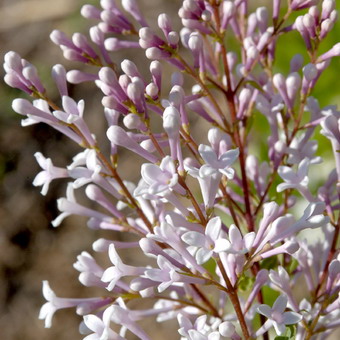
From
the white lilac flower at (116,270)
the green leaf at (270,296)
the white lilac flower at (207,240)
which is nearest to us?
the white lilac flower at (207,240)

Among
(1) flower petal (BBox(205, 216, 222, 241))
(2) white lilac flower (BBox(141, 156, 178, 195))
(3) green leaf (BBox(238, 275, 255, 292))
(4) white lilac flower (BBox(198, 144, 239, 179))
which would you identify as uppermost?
(4) white lilac flower (BBox(198, 144, 239, 179))

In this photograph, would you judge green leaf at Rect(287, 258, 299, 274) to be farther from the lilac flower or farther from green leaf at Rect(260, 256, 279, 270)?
the lilac flower

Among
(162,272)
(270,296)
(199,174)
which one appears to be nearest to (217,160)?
(199,174)

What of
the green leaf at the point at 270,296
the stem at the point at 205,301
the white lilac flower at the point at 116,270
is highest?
the white lilac flower at the point at 116,270

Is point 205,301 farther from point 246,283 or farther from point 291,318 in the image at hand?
point 291,318

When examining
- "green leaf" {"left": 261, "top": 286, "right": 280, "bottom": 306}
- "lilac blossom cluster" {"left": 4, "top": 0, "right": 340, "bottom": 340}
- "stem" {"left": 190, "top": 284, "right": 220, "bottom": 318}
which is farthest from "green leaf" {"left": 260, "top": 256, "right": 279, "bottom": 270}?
"green leaf" {"left": 261, "top": 286, "right": 280, "bottom": 306}

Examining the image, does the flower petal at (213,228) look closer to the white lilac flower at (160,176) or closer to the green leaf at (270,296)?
the white lilac flower at (160,176)

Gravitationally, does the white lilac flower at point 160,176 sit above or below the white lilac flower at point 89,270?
above

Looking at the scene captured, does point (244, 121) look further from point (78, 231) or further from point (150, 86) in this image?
point (78, 231)

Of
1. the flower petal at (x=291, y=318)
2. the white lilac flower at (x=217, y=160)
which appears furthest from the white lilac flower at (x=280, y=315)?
the white lilac flower at (x=217, y=160)

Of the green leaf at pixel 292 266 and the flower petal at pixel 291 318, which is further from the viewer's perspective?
the green leaf at pixel 292 266
